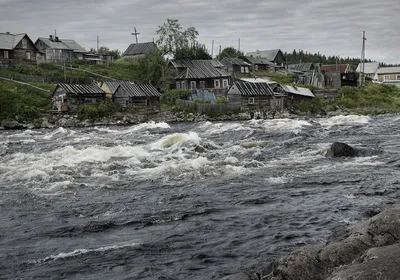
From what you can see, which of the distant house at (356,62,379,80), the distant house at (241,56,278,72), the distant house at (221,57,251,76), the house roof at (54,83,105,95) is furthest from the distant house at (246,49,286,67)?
the house roof at (54,83,105,95)

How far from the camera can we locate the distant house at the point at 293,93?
6572 cm

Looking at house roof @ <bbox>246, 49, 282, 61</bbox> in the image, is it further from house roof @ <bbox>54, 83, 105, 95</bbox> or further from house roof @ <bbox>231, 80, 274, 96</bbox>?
house roof @ <bbox>54, 83, 105, 95</bbox>

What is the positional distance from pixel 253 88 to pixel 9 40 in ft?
149

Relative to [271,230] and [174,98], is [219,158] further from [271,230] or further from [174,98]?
[174,98]

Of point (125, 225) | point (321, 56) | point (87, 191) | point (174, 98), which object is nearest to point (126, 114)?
point (174, 98)

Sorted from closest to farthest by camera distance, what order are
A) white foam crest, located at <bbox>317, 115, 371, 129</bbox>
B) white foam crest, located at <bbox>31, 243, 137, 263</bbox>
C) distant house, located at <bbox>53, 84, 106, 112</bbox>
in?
white foam crest, located at <bbox>31, 243, 137, 263</bbox>
white foam crest, located at <bbox>317, 115, 371, 129</bbox>
distant house, located at <bbox>53, 84, 106, 112</bbox>

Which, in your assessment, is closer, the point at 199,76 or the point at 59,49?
the point at 199,76

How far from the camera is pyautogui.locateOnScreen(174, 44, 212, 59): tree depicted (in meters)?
84.2

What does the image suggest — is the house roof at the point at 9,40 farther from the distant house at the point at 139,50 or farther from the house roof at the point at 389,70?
the house roof at the point at 389,70

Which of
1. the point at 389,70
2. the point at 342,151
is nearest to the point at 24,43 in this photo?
the point at 342,151

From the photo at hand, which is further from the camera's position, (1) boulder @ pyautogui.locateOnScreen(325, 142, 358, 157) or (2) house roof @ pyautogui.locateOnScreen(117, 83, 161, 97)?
(2) house roof @ pyautogui.locateOnScreen(117, 83, 161, 97)

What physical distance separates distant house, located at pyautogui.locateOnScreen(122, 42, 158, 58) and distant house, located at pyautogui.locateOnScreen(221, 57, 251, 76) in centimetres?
1617

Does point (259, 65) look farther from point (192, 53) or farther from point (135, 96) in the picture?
point (135, 96)

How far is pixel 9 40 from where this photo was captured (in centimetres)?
8169
